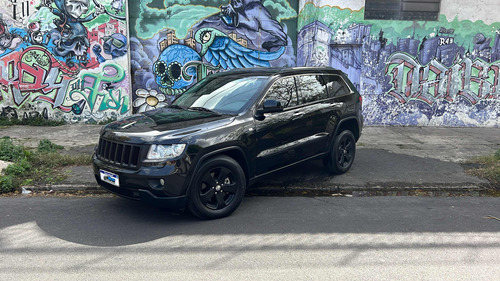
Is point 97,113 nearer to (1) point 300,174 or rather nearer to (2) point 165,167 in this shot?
(1) point 300,174

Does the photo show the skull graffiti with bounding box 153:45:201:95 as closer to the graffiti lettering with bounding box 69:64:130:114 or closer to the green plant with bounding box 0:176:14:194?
the graffiti lettering with bounding box 69:64:130:114

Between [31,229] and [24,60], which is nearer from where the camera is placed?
[31,229]

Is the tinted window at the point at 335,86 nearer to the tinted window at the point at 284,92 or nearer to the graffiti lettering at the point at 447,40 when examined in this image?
the tinted window at the point at 284,92

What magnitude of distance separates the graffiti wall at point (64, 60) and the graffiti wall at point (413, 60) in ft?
17.6

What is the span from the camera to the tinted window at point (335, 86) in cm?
612

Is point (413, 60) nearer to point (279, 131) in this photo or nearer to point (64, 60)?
point (279, 131)

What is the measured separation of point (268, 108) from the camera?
15.4ft

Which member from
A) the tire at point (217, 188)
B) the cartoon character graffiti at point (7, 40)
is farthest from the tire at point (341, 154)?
the cartoon character graffiti at point (7, 40)

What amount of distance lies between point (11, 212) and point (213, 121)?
2.79 meters

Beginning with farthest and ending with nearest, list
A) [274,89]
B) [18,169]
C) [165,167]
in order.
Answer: [18,169]
[274,89]
[165,167]

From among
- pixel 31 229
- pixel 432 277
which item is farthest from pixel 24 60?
pixel 432 277

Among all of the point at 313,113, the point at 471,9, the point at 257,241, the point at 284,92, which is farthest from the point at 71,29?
the point at 471,9

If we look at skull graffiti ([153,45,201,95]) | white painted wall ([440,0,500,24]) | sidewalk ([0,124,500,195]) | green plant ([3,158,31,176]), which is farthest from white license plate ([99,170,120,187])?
white painted wall ([440,0,500,24])

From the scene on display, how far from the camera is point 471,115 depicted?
37.2 ft
